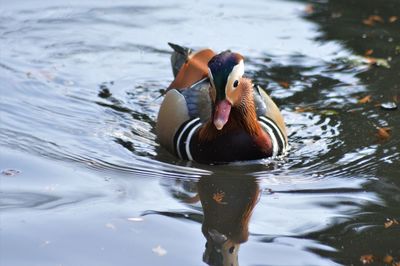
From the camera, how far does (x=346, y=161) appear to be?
744 cm

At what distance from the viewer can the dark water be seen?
5938mm

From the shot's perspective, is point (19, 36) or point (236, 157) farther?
point (19, 36)

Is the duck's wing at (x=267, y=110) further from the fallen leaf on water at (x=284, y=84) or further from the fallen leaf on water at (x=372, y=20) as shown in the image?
the fallen leaf on water at (x=372, y=20)

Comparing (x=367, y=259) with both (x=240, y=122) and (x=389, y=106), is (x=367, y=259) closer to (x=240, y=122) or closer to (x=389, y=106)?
(x=240, y=122)

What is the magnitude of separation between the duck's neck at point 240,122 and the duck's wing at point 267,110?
0.85ft

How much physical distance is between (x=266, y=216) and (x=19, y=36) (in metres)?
5.02

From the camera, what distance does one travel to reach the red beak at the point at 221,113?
7164 mm

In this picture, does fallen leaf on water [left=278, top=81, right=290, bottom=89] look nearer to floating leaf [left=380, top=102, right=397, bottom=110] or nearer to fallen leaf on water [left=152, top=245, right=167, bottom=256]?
floating leaf [left=380, top=102, right=397, bottom=110]

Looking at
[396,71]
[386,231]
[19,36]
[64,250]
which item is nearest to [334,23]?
[396,71]

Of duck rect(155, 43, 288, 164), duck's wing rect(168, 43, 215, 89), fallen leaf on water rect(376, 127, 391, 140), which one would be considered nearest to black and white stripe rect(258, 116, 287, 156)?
duck rect(155, 43, 288, 164)

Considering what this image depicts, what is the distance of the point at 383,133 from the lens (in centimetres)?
797

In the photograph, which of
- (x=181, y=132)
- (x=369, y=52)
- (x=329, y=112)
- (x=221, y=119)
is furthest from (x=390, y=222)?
(x=369, y=52)

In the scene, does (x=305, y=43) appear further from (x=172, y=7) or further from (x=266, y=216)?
(x=266, y=216)

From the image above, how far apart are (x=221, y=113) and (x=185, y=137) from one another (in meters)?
0.61
